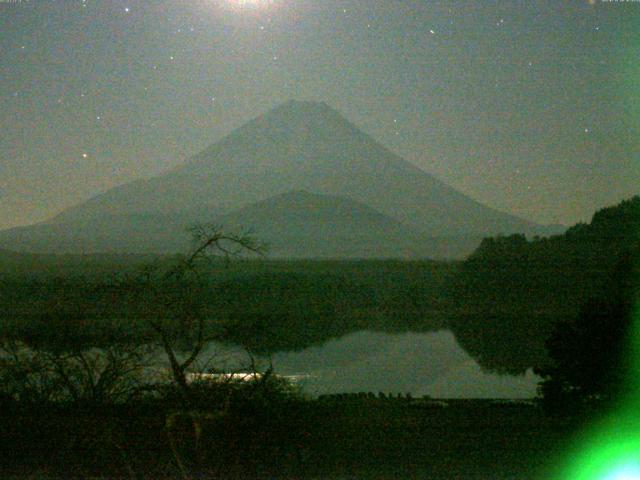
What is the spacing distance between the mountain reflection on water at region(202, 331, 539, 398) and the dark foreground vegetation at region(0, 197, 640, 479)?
40 cm

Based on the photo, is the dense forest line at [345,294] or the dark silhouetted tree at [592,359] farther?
the dark silhouetted tree at [592,359]

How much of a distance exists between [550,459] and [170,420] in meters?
3.13

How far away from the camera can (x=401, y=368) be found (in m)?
8.65

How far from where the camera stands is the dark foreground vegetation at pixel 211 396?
4.17 metres

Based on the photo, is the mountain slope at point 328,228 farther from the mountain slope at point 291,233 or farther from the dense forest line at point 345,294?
the dense forest line at point 345,294

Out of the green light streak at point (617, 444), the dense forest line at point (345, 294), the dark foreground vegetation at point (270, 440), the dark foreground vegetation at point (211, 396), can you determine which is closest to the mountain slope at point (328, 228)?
the dense forest line at point (345, 294)

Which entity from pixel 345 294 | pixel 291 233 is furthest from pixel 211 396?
pixel 291 233

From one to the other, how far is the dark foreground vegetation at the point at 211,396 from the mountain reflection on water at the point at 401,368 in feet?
1.32

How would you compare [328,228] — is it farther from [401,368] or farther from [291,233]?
[401,368]

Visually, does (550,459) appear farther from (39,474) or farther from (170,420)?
(39,474)

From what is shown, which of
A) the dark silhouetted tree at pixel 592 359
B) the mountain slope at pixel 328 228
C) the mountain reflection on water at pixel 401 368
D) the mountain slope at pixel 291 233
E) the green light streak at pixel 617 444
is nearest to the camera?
the green light streak at pixel 617 444

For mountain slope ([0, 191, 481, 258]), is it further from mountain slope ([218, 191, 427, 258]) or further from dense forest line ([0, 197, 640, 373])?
dense forest line ([0, 197, 640, 373])

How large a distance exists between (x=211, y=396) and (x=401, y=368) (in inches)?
195

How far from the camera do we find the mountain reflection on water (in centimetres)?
708
